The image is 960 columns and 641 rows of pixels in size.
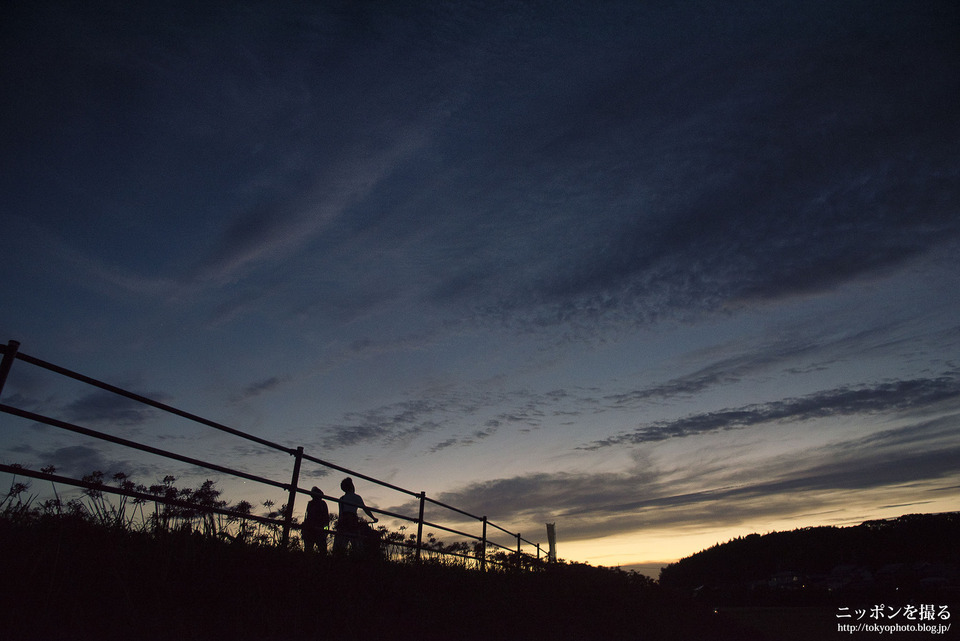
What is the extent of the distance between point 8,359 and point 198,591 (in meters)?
2.07

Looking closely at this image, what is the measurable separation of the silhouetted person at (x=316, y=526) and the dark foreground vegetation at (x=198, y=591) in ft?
2.24

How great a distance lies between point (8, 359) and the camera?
374cm

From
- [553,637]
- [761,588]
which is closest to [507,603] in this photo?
[553,637]

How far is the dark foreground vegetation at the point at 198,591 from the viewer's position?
3.07 metres

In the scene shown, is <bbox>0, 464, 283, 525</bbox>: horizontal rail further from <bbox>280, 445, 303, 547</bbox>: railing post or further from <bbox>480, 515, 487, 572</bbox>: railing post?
<bbox>480, 515, 487, 572</bbox>: railing post

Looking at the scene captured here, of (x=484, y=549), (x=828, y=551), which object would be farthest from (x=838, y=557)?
(x=484, y=549)

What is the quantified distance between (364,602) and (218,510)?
1.56 metres

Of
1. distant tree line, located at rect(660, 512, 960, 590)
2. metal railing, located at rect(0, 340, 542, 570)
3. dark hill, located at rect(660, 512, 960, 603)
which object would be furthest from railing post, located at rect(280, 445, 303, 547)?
distant tree line, located at rect(660, 512, 960, 590)

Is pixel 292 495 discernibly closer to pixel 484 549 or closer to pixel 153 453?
pixel 153 453

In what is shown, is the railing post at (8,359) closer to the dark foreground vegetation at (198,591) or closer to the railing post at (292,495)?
the dark foreground vegetation at (198,591)

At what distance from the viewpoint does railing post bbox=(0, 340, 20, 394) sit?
145 inches

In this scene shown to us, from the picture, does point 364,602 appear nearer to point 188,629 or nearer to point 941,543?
point 188,629

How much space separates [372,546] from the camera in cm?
638
